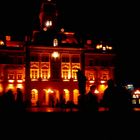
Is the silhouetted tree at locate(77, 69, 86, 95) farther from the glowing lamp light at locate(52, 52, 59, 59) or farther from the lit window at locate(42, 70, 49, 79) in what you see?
the glowing lamp light at locate(52, 52, 59, 59)

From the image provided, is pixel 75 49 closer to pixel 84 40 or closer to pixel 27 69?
pixel 84 40

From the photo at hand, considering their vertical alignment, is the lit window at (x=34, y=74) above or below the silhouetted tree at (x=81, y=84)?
above

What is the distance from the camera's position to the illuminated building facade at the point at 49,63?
45.4 metres

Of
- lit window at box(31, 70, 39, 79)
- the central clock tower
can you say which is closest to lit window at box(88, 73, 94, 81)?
lit window at box(31, 70, 39, 79)

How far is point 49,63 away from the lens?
47031 millimetres

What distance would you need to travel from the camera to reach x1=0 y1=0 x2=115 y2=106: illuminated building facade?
45375 mm

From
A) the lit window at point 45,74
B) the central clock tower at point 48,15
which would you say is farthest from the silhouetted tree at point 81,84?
the central clock tower at point 48,15

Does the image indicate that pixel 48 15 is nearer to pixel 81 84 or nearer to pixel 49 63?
→ pixel 49 63

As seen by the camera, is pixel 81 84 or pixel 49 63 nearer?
pixel 81 84

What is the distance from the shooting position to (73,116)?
12.1 meters

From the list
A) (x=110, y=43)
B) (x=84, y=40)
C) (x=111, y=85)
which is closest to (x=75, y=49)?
(x=84, y=40)

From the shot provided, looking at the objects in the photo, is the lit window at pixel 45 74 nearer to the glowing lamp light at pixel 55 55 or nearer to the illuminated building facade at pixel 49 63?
the illuminated building facade at pixel 49 63

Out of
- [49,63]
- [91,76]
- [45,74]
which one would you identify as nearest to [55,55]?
[49,63]

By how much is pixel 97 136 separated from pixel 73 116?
1.34 metres
